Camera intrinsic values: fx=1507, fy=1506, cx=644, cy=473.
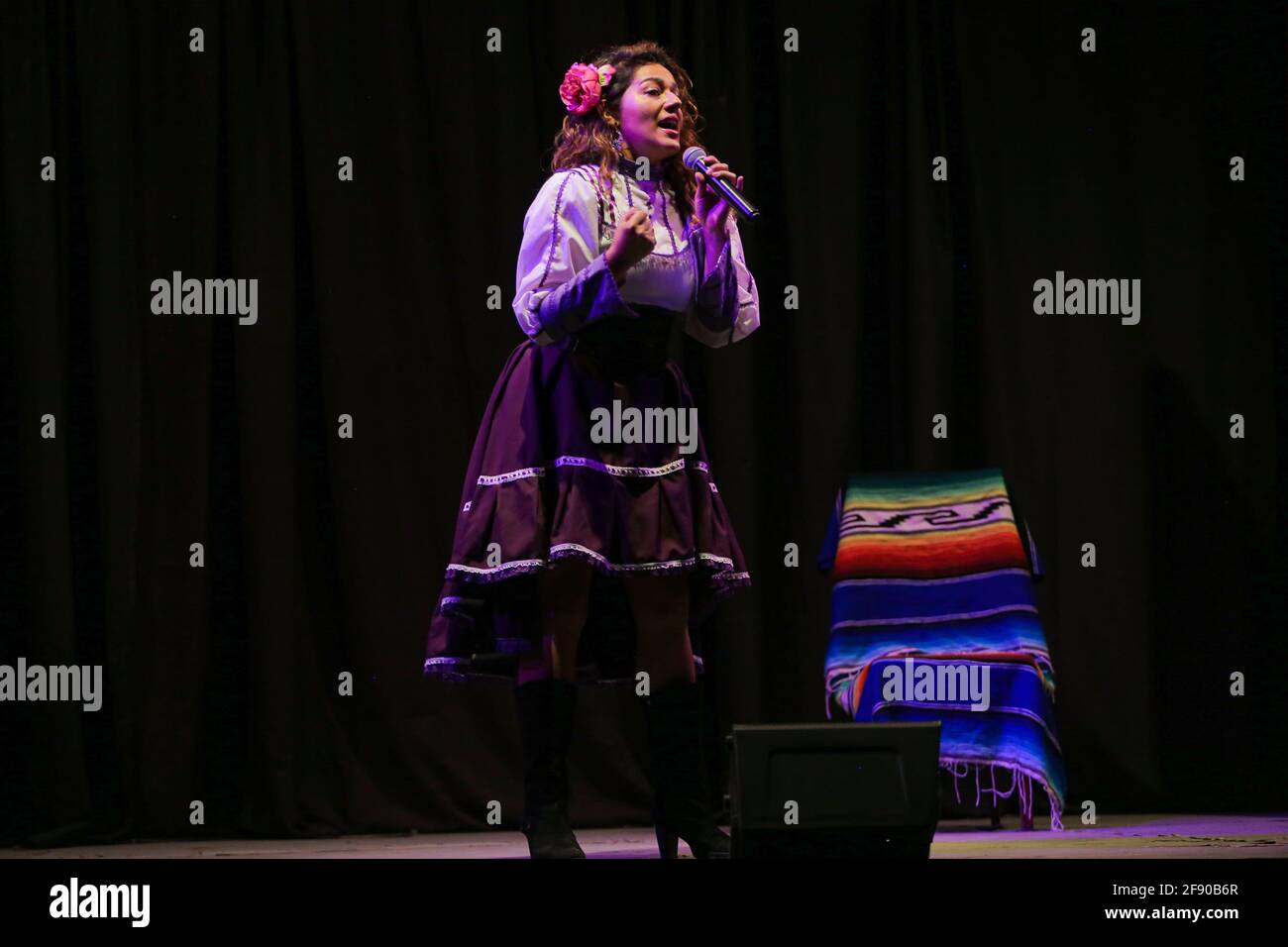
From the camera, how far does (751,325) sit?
2725mm

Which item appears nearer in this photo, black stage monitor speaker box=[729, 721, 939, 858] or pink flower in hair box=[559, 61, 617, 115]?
black stage monitor speaker box=[729, 721, 939, 858]

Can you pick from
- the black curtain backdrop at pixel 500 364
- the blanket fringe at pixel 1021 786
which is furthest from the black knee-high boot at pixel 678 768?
the black curtain backdrop at pixel 500 364

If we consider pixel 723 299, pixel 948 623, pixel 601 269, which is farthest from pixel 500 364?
pixel 601 269

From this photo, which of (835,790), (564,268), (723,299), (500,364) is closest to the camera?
(835,790)

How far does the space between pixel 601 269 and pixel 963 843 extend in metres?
1.54

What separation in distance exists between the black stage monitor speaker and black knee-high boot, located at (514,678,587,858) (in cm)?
39

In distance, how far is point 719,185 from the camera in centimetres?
246

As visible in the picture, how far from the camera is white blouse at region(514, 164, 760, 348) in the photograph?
7.98 feet

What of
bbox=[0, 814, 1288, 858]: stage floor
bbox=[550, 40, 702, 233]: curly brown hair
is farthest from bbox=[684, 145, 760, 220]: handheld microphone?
bbox=[0, 814, 1288, 858]: stage floor

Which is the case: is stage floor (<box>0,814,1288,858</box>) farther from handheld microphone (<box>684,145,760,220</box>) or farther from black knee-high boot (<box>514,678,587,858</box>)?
handheld microphone (<box>684,145,760,220</box>)

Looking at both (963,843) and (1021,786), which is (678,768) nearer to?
(963,843)

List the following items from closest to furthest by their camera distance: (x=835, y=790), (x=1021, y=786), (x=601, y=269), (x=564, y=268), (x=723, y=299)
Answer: (x=835, y=790) → (x=601, y=269) → (x=564, y=268) → (x=723, y=299) → (x=1021, y=786)

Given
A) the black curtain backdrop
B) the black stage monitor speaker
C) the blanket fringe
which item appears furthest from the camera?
the black curtain backdrop

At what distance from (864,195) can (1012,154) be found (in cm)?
44
